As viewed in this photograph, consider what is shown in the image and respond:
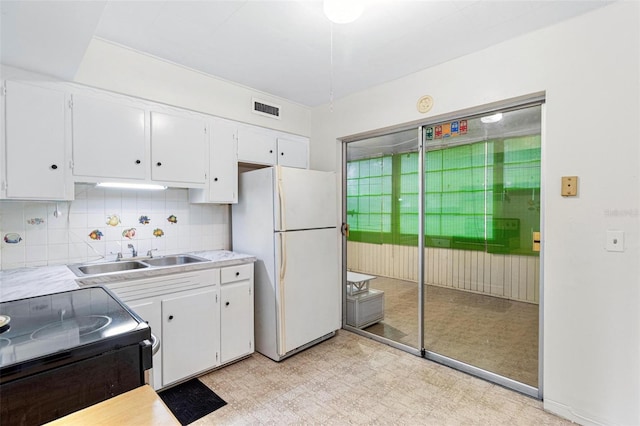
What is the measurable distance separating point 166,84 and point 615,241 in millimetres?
3318

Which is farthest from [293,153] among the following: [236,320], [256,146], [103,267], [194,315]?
[103,267]

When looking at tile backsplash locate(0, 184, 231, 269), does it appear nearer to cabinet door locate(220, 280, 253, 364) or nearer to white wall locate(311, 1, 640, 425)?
cabinet door locate(220, 280, 253, 364)

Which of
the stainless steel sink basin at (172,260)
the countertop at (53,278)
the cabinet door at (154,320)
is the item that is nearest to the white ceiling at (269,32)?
the countertop at (53,278)

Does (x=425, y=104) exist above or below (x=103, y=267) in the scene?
above

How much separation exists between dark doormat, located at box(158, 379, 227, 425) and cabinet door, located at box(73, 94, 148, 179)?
63.7 inches

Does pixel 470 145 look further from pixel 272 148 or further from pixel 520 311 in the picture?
pixel 272 148

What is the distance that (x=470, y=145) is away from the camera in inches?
102

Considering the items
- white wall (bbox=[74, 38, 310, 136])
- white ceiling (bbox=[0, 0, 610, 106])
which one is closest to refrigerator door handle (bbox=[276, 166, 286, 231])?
white wall (bbox=[74, 38, 310, 136])

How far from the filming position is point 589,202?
6.30 ft

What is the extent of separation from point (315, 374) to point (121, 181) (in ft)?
6.95

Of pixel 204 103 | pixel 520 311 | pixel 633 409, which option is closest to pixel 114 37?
pixel 204 103

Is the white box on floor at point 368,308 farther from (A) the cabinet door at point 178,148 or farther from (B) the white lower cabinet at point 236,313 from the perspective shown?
(A) the cabinet door at point 178,148

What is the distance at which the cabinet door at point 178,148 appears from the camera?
2.47 m

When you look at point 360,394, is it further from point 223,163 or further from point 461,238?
point 223,163
